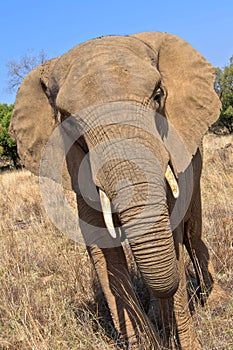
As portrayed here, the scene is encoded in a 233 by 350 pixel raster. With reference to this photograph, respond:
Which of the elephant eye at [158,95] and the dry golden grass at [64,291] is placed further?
the dry golden grass at [64,291]

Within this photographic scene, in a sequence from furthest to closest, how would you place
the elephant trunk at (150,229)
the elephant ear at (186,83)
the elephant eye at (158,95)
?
the elephant ear at (186,83)
the elephant eye at (158,95)
the elephant trunk at (150,229)

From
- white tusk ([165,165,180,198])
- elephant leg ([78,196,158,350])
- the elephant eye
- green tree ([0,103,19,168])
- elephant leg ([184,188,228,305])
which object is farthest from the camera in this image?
green tree ([0,103,19,168])

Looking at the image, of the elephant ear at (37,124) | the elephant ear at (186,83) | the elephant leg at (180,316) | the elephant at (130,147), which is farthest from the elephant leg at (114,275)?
the elephant ear at (186,83)

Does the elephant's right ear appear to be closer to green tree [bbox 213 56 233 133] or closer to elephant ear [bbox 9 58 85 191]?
elephant ear [bbox 9 58 85 191]

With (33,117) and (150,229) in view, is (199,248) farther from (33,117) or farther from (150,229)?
(150,229)

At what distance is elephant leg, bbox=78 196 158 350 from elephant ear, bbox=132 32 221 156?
0.92 meters

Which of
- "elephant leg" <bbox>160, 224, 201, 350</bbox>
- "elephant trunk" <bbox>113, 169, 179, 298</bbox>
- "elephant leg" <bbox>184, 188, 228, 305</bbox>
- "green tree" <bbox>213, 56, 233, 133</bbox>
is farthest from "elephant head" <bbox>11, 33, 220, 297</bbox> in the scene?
"green tree" <bbox>213, 56, 233, 133</bbox>

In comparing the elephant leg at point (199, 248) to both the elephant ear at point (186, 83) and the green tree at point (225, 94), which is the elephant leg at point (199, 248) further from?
the green tree at point (225, 94)

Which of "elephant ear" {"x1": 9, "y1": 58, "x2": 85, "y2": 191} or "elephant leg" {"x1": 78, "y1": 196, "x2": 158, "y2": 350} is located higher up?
"elephant ear" {"x1": 9, "y1": 58, "x2": 85, "y2": 191}

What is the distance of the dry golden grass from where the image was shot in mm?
3393

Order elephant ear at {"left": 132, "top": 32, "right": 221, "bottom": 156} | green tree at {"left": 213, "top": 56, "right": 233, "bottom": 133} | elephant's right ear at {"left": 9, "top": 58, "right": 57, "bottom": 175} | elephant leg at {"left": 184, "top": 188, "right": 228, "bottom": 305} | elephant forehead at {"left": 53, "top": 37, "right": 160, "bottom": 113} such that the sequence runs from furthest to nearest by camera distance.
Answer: green tree at {"left": 213, "top": 56, "right": 233, "bottom": 133}, elephant leg at {"left": 184, "top": 188, "right": 228, "bottom": 305}, elephant's right ear at {"left": 9, "top": 58, "right": 57, "bottom": 175}, elephant ear at {"left": 132, "top": 32, "right": 221, "bottom": 156}, elephant forehead at {"left": 53, "top": 37, "right": 160, "bottom": 113}

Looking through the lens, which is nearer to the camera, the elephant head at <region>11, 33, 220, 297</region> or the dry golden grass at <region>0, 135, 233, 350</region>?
the elephant head at <region>11, 33, 220, 297</region>

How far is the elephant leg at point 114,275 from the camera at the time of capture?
3426 millimetres

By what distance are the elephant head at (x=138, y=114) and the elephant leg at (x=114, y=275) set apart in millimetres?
343
